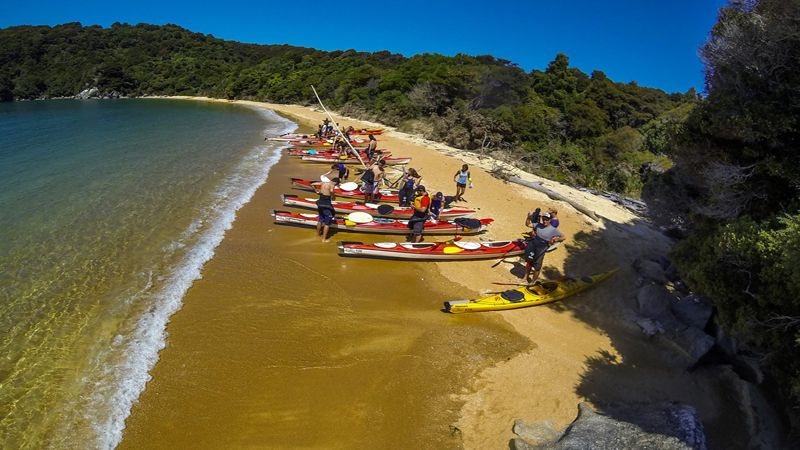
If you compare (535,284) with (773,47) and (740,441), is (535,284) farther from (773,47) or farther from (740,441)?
(773,47)

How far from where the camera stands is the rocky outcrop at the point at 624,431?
13.5 feet

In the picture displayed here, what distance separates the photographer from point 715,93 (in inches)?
231

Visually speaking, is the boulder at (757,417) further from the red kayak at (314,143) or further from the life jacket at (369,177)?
the red kayak at (314,143)

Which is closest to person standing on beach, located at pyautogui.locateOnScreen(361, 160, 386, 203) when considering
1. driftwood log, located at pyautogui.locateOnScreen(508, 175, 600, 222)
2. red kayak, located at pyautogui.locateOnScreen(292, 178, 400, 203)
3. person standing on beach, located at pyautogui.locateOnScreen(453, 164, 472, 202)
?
red kayak, located at pyautogui.locateOnScreen(292, 178, 400, 203)

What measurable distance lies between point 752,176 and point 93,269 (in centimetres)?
1219

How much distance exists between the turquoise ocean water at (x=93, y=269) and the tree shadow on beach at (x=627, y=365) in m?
6.91

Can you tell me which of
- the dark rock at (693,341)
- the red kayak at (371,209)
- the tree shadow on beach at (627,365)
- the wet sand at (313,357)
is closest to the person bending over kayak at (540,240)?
the tree shadow on beach at (627,365)

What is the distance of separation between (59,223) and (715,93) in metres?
14.8

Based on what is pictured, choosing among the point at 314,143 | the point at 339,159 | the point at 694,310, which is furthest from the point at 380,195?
the point at 314,143

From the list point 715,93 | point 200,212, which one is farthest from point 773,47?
point 200,212

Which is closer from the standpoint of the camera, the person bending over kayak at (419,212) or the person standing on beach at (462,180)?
the person bending over kayak at (419,212)

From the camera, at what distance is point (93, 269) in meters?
7.82

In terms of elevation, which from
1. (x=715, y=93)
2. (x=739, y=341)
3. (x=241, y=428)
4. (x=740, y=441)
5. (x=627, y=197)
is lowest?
Result: (x=241, y=428)

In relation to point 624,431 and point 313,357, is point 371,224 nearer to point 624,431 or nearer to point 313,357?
point 313,357
